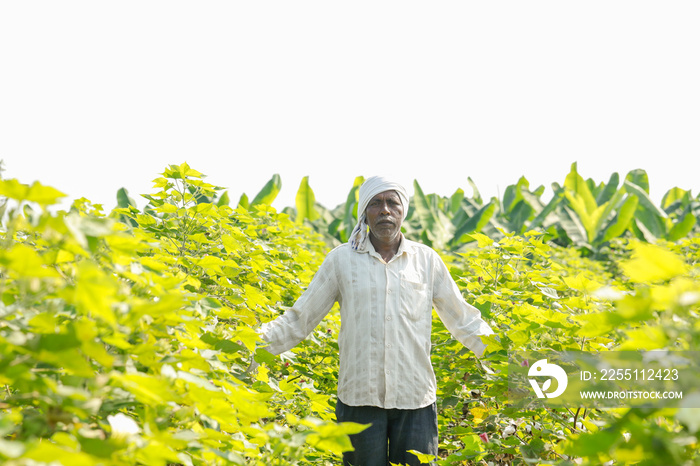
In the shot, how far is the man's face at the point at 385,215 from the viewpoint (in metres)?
2.66

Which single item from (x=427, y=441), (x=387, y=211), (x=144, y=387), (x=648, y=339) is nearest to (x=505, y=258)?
(x=387, y=211)

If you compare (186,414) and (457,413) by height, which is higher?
(186,414)

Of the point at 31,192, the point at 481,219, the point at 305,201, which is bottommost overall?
the point at 31,192

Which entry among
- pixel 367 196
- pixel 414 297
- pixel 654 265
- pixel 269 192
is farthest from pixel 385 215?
pixel 269 192

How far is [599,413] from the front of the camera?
217 cm

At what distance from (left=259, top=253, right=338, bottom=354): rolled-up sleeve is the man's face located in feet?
0.85

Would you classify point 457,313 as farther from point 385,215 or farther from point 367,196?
point 367,196

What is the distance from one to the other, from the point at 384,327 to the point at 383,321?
27 millimetres

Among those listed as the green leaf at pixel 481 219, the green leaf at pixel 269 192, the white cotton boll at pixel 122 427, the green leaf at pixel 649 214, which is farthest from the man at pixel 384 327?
the green leaf at pixel 649 214

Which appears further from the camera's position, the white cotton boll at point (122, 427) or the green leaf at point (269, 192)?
the green leaf at point (269, 192)

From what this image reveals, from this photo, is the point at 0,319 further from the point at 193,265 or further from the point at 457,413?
the point at 457,413

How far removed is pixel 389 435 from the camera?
265cm

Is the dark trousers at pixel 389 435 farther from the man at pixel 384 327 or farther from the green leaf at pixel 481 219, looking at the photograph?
the green leaf at pixel 481 219

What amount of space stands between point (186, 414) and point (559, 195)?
42.1 ft
